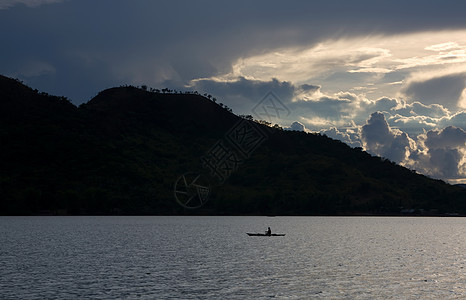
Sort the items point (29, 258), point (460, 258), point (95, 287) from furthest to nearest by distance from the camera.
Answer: point (460, 258) < point (29, 258) < point (95, 287)

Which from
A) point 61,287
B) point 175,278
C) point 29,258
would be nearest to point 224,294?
point 175,278

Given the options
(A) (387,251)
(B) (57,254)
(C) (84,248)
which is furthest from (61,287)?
(A) (387,251)

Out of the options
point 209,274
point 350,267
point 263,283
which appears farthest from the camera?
point 350,267

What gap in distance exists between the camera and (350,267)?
11194cm

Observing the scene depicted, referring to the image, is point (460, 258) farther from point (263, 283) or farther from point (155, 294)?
point (155, 294)

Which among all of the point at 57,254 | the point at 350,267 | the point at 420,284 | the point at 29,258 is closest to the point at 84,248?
the point at 57,254

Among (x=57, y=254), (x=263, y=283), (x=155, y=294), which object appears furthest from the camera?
(x=57, y=254)

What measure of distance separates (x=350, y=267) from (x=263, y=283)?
30.8 meters

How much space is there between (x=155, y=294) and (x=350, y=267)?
49514 mm

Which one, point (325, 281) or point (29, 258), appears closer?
point (325, 281)

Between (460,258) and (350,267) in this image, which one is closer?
(350,267)

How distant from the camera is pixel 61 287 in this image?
265 feet

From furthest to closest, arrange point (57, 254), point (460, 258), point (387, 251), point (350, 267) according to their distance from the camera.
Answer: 1. point (387, 251)
2. point (460, 258)
3. point (57, 254)
4. point (350, 267)

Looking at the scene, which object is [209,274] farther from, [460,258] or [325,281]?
[460,258]
